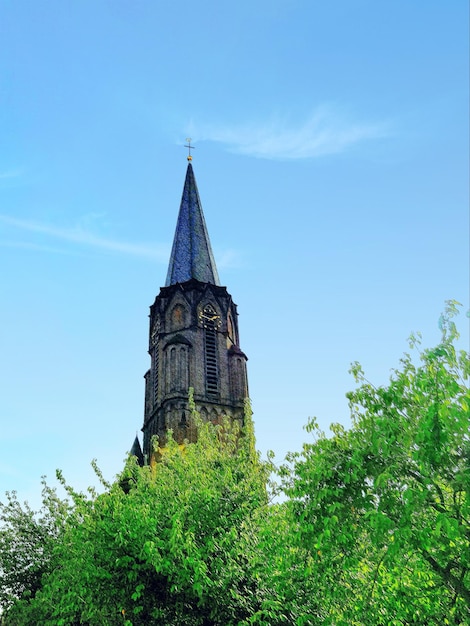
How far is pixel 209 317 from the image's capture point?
49.7 m

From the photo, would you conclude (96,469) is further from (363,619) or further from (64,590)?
(363,619)

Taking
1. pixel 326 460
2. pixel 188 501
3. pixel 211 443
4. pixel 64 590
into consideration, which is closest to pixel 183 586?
pixel 188 501

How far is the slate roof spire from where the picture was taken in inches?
2084

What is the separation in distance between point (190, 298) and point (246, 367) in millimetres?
7872

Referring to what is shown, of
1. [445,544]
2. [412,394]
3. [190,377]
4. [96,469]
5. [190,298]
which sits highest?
[190,298]

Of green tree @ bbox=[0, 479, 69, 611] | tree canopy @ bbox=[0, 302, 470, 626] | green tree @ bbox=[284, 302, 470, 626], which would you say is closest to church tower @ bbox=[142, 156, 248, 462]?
green tree @ bbox=[0, 479, 69, 611]

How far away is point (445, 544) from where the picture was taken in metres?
9.18

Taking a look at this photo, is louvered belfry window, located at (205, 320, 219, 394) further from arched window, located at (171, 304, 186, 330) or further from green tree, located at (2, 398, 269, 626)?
green tree, located at (2, 398, 269, 626)

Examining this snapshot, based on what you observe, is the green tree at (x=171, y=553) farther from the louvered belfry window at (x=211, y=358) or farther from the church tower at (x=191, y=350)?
the louvered belfry window at (x=211, y=358)

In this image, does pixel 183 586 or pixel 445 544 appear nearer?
pixel 445 544

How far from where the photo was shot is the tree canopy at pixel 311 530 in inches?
360

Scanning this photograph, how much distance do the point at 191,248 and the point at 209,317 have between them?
910cm

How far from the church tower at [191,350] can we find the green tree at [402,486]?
3119 centimetres

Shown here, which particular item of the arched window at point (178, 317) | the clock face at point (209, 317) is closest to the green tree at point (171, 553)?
the arched window at point (178, 317)
